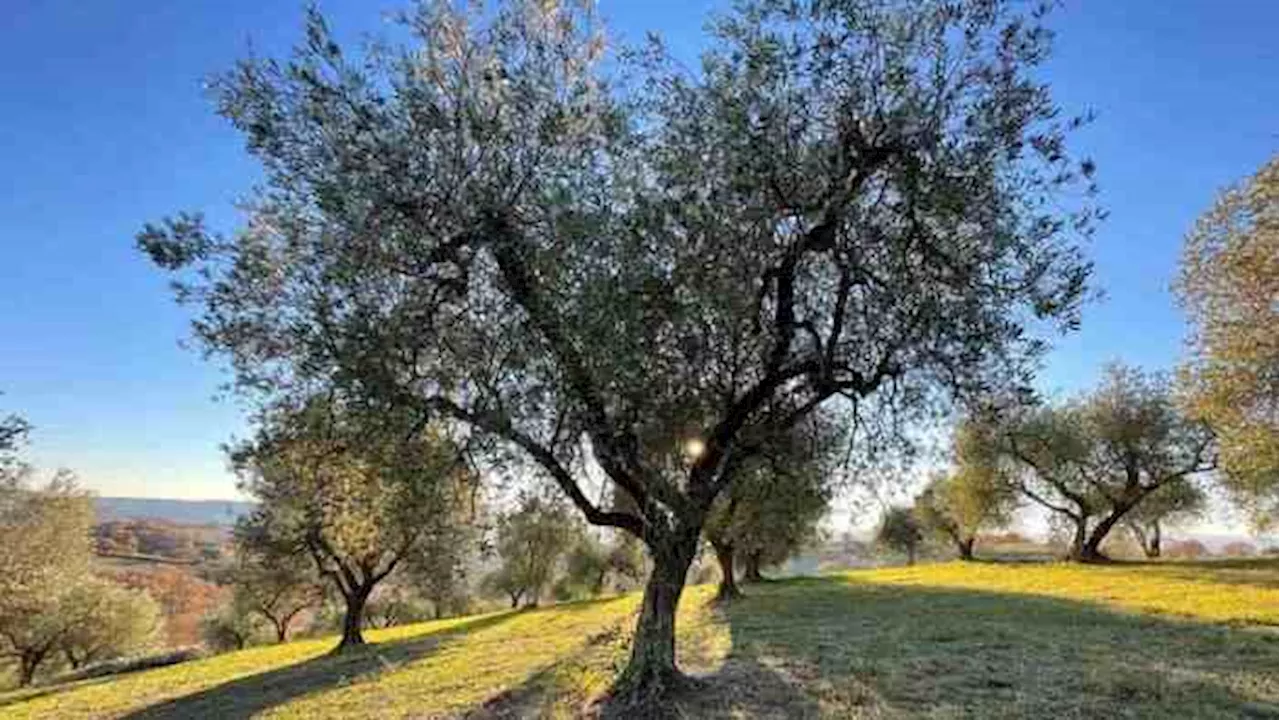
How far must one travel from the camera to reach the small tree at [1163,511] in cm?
5591

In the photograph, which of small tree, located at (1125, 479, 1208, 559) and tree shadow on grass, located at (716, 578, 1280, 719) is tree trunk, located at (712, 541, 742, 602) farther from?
small tree, located at (1125, 479, 1208, 559)

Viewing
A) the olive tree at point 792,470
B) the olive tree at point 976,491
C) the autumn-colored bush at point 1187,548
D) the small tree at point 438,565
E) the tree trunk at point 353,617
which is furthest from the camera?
the autumn-colored bush at point 1187,548

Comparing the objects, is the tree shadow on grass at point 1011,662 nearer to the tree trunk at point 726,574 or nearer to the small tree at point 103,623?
the tree trunk at point 726,574

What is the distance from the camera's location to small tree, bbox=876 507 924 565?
7300 centimetres

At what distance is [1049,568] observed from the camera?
170ft

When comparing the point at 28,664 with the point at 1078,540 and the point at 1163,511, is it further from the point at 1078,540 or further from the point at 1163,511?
the point at 1163,511

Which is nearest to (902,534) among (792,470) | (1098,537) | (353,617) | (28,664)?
(1098,537)

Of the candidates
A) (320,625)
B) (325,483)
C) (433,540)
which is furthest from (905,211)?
(320,625)

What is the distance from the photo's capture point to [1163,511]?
57438 millimetres

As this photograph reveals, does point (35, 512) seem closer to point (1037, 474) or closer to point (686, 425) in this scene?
point (686, 425)

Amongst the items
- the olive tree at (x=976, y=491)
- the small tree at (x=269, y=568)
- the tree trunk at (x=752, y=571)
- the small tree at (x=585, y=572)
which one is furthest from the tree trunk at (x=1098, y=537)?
the small tree at (x=269, y=568)

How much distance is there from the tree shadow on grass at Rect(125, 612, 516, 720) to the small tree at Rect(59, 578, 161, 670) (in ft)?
99.1

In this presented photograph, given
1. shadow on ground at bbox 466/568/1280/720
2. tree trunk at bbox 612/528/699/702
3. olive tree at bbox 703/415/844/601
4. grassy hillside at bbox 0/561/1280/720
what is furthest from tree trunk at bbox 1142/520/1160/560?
tree trunk at bbox 612/528/699/702

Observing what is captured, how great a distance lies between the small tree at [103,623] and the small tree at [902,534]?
198 ft
